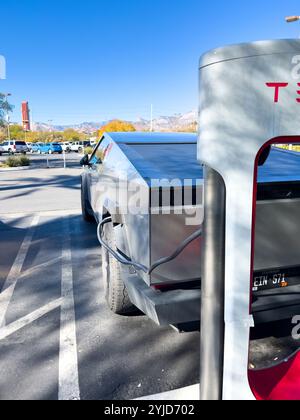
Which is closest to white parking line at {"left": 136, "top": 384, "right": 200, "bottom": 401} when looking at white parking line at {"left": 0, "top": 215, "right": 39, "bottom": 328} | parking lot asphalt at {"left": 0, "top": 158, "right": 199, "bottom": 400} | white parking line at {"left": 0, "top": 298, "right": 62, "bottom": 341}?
parking lot asphalt at {"left": 0, "top": 158, "right": 199, "bottom": 400}

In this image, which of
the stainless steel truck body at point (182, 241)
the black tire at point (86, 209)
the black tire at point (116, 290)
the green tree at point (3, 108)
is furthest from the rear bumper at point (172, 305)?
the green tree at point (3, 108)

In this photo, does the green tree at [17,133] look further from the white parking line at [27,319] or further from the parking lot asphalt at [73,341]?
the white parking line at [27,319]

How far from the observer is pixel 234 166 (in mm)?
1518

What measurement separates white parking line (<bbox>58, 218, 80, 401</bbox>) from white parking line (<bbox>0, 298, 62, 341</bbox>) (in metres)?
0.10

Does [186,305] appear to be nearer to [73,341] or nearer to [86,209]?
[73,341]

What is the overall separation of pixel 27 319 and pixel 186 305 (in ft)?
6.12

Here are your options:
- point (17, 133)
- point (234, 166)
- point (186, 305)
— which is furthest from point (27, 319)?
point (17, 133)

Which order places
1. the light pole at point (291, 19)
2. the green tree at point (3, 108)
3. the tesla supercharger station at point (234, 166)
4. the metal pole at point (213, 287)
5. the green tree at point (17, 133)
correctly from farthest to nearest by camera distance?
the green tree at point (17, 133)
the green tree at point (3, 108)
the light pole at point (291, 19)
the metal pole at point (213, 287)
the tesla supercharger station at point (234, 166)

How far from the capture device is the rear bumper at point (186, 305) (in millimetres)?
2291

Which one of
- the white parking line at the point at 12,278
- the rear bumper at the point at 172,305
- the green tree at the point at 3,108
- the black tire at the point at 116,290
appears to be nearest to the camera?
the rear bumper at the point at 172,305

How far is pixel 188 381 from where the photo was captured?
2.51 metres

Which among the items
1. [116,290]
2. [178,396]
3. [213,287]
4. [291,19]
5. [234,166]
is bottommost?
[178,396]

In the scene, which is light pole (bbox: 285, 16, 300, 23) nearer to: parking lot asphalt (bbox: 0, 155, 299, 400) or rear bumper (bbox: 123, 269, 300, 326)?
parking lot asphalt (bbox: 0, 155, 299, 400)

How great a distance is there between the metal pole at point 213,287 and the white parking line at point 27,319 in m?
2.12
